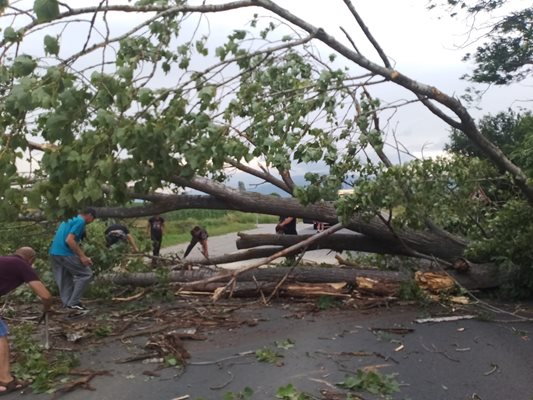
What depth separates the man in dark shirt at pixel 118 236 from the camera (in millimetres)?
8828

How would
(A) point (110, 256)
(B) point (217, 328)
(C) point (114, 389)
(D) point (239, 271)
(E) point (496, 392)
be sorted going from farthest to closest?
(A) point (110, 256)
(D) point (239, 271)
(B) point (217, 328)
(C) point (114, 389)
(E) point (496, 392)

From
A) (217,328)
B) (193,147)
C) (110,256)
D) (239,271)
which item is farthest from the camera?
(110,256)

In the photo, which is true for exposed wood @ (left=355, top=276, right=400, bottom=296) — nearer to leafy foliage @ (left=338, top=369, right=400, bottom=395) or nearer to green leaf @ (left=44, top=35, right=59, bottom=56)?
leafy foliage @ (left=338, top=369, right=400, bottom=395)

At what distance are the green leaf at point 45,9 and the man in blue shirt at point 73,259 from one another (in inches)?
179

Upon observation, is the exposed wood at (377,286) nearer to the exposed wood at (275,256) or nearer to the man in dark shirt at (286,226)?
the exposed wood at (275,256)

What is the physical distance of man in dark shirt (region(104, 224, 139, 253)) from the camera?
29.0 feet

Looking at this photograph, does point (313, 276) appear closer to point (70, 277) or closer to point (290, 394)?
point (70, 277)

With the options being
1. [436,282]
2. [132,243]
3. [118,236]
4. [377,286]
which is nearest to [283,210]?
[377,286]

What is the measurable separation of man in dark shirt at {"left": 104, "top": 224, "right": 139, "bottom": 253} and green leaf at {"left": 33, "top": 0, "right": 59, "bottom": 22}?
18.7 ft

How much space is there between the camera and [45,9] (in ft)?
10.9

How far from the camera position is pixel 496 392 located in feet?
15.2

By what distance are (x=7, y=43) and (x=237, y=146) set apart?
4.83 feet

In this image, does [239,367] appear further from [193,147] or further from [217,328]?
[193,147]

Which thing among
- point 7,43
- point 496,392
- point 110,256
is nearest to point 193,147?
point 7,43
